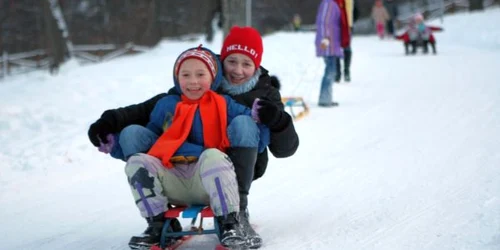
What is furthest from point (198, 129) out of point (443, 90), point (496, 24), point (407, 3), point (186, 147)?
point (407, 3)

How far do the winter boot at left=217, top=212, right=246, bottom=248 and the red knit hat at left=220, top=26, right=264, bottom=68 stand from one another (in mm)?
877

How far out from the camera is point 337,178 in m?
4.28

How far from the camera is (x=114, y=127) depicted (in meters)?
2.96

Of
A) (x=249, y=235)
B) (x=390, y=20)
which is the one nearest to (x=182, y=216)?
(x=249, y=235)

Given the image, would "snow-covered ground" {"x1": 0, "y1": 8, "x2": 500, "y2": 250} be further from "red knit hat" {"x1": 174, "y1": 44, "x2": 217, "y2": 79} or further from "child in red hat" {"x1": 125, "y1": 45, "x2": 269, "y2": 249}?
"red knit hat" {"x1": 174, "y1": 44, "x2": 217, "y2": 79}

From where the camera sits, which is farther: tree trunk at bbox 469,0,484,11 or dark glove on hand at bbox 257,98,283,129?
tree trunk at bbox 469,0,484,11

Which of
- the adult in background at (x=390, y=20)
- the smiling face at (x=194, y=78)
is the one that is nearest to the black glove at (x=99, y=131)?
the smiling face at (x=194, y=78)

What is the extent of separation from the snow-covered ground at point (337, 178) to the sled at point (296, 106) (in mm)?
187

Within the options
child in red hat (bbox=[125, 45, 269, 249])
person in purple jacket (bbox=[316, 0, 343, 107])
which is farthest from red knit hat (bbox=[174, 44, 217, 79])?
person in purple jacket (bbox=[316, 0, 343, 107])

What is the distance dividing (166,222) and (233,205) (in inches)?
14.2

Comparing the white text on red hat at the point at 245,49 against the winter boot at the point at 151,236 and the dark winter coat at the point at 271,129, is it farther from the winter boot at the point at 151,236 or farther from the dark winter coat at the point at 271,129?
the winter boot at the point at 151,236

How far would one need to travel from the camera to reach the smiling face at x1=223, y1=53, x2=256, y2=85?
125 inches

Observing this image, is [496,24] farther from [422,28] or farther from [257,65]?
[257,65]

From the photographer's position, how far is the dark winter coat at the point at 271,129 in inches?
112
